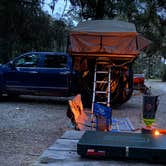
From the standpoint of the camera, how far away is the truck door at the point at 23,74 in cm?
1686

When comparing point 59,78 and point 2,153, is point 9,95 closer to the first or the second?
point 59,78

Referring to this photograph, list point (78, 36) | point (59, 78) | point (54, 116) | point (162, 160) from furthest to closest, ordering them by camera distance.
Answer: point (59, 78)
point (78, 36)
point (54, 116)
point (162, 160)

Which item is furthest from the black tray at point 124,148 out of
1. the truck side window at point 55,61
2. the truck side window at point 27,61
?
the truck side window at point 27,61

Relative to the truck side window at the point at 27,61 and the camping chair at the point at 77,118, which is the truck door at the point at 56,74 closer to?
the truck side window at the point at 27,61

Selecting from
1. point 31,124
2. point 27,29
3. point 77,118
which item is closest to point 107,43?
point 31,124

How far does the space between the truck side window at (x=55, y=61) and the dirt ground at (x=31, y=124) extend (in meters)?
1.44

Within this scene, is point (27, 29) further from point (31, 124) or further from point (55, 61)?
point (31, 124)

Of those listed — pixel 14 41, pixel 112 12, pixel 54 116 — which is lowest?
pixel 54 116

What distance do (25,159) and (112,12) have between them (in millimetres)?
18342

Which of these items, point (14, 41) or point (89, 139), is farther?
point (14, 41)

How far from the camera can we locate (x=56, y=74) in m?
16.5

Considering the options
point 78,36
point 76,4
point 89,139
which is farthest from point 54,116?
point 76,4

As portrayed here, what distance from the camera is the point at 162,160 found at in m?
6.05

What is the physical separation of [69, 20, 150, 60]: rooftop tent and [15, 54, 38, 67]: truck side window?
208 centimetres
